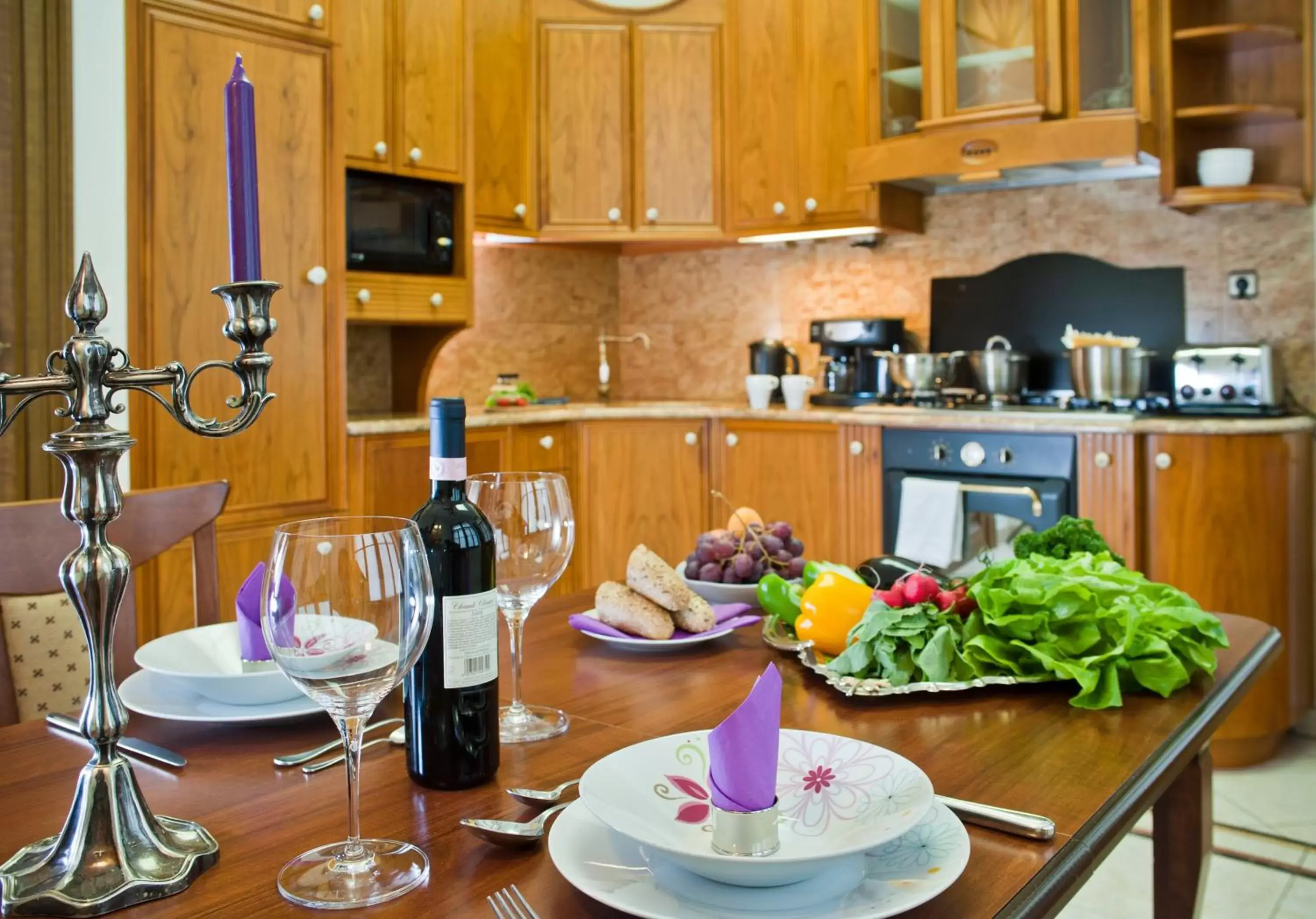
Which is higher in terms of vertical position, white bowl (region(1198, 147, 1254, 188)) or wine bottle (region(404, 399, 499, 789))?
white bowl (region(1198, 147, 1254, 188))

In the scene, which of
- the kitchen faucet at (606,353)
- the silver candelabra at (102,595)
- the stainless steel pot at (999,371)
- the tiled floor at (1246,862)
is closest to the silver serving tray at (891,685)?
the silver candelabra at (102,595)

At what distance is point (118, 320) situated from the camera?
2.81 meters

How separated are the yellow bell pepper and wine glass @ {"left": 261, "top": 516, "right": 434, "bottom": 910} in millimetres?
600

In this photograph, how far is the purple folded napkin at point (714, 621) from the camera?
1.29m

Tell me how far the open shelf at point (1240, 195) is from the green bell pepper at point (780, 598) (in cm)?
264

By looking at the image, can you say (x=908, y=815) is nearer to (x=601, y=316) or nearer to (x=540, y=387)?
(x=540, y=387)

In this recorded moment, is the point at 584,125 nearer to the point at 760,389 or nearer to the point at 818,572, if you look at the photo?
the point at 760,389

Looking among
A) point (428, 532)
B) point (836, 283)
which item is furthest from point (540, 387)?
point (428, 532)

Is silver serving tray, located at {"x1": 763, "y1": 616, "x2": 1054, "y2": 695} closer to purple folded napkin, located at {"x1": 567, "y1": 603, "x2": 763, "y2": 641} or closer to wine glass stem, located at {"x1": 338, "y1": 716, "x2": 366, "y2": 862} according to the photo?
purple folded napkin, located at {"x1": 567, "y1": 603, "x2": 763, "y2": 641}

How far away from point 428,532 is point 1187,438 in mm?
2723

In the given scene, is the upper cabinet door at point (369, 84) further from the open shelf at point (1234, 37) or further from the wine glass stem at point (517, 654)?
the wine glass stem at point (517, 654)

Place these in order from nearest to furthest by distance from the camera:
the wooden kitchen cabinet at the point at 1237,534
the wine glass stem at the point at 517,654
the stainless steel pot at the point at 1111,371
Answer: the wine glass stem at the point at 517,654 < the wooden kitchen cabinet at the point at 1237,534 < the stainless steel pot at the point at 1111,371

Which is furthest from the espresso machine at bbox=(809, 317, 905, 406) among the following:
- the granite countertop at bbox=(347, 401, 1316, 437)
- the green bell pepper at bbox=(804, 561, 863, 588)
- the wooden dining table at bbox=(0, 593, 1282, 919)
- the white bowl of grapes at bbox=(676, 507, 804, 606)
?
the wooden dining table at bbox=(0, 593, 1282, 919)

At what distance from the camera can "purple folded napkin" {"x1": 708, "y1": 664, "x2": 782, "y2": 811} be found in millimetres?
688
